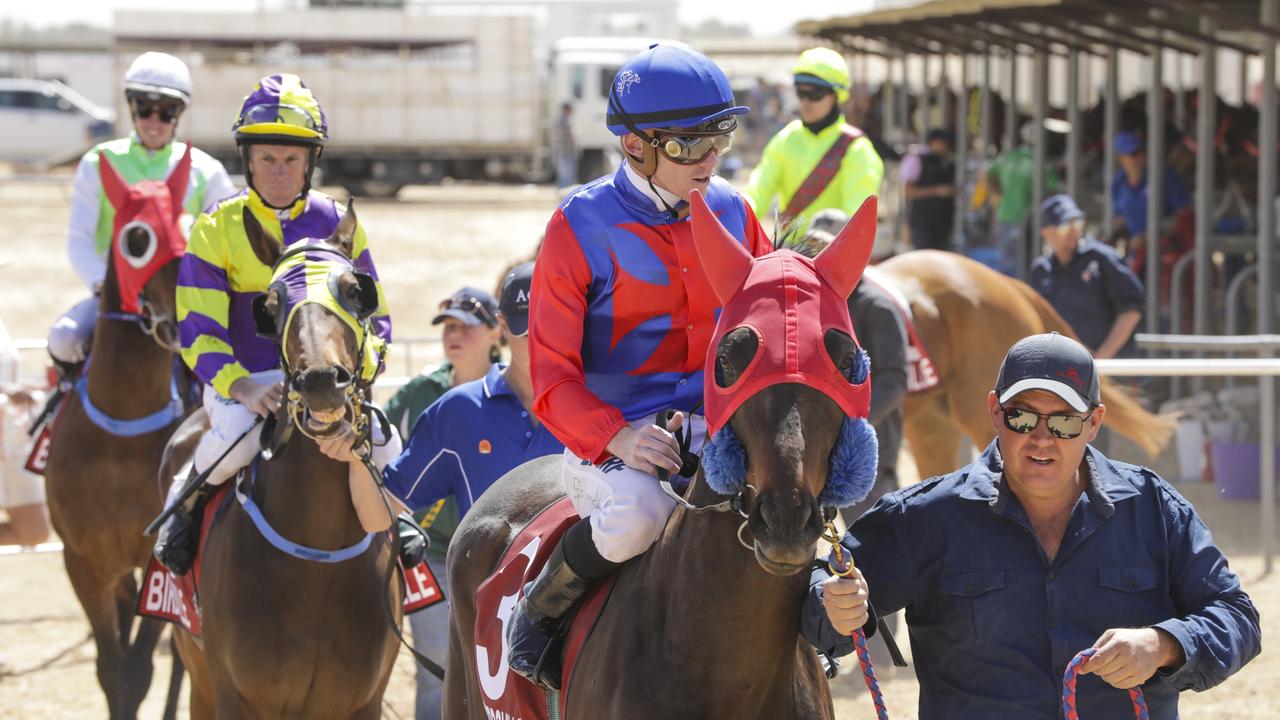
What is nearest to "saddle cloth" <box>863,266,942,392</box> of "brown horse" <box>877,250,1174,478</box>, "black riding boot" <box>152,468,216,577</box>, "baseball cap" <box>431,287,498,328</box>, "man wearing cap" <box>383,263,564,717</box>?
"brown horse" <box>877,250,1174,478</box>

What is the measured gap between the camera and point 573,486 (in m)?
3.56

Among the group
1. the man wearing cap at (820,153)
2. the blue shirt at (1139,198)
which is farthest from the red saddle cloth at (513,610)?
the blue shirt at (1139,198)

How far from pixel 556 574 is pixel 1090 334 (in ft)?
23.5

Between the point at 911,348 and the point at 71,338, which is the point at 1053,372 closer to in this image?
the point at 911,348

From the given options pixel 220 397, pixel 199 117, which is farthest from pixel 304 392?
pixel 199 117

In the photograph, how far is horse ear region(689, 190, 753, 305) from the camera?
2.97 m

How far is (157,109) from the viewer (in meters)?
7.46

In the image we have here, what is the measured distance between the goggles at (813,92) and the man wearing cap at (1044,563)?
498 cm

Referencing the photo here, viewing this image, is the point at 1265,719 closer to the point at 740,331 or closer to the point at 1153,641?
the point at 1153,641

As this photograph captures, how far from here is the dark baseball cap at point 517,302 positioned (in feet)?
17.5

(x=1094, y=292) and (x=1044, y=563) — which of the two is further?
(x=1094, y=292)

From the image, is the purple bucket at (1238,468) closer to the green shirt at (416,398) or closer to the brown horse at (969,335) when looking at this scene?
the brown horse at (969,335)

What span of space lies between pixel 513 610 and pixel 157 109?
4.56 meters

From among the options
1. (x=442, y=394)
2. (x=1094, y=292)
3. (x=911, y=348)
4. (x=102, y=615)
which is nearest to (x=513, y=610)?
(x=442, y=394)
